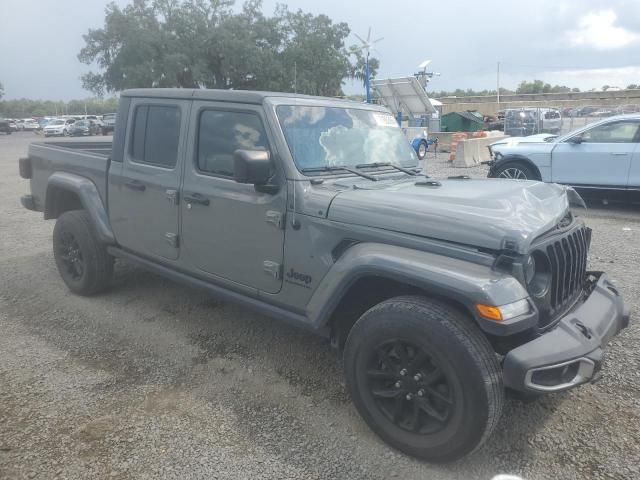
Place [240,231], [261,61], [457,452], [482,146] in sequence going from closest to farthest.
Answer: [457,452]
[240,231]
[482,146]
[261,61]

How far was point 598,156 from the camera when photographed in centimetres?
896

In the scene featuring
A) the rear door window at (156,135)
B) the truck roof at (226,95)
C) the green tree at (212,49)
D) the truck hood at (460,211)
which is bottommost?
the truck hood at (460,211)

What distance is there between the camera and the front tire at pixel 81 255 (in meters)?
4.70

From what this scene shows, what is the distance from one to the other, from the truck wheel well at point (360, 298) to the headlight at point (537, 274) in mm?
519

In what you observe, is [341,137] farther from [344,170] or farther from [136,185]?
[136,185]

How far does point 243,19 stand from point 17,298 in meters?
44.9

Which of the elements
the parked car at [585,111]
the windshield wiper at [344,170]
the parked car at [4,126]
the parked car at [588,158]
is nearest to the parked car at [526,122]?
the parked car at [585,111]

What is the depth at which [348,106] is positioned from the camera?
154 inches

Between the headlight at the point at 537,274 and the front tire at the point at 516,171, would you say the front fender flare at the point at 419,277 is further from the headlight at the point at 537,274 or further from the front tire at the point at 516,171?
the front tire at the point at 516,171

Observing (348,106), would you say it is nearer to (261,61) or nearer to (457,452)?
(457,452)

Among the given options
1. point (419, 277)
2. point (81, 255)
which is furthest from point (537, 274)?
point (81, 255)

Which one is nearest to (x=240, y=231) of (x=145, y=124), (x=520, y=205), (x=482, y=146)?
(x=145, y=124)

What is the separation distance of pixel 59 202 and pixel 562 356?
189 inches

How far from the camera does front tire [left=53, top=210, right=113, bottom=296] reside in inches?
185
